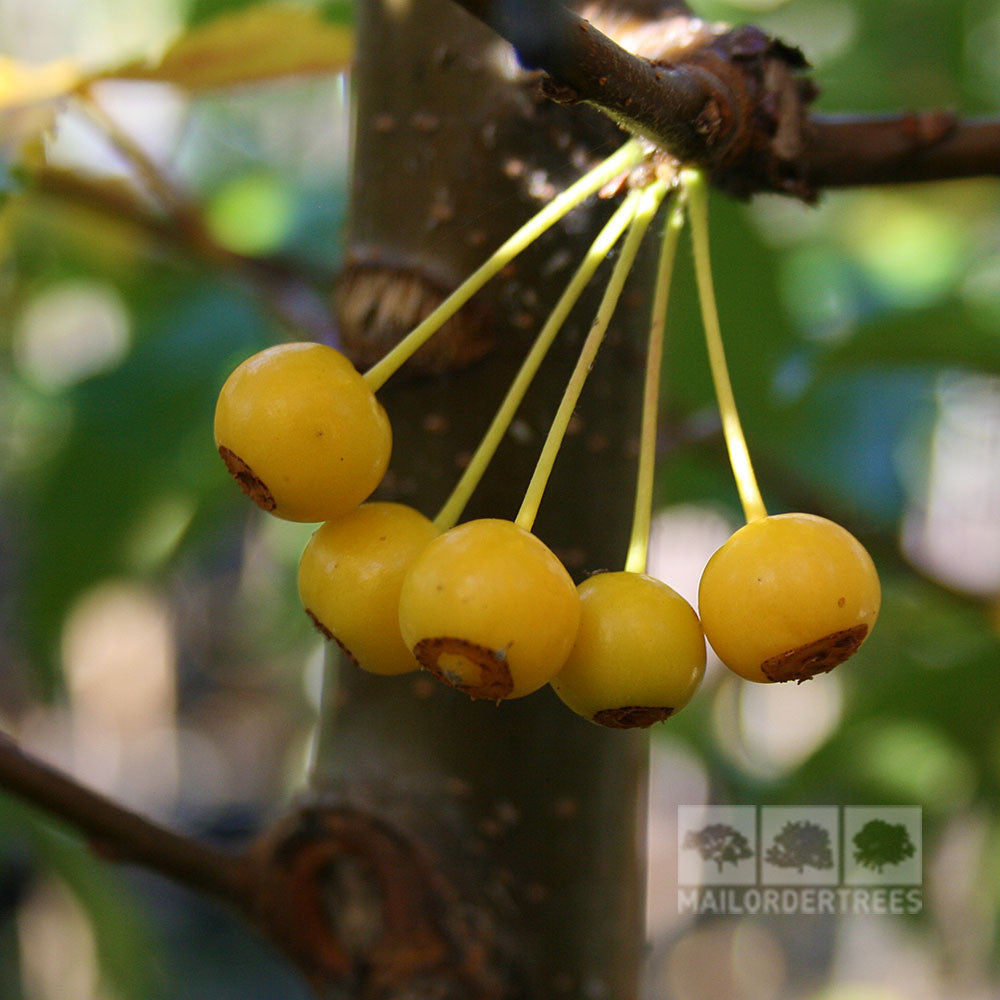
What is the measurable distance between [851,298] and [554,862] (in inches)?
30.9

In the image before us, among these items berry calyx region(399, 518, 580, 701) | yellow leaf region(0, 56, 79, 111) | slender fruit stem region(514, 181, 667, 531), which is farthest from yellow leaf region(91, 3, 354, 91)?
berry calyx region(399, 518, 580, 701)

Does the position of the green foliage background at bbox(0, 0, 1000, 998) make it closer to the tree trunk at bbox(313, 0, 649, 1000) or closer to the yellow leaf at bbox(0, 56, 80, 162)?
the yellow leaf at bbox(0, 56, 80, 162)

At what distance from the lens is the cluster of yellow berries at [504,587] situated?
351mm

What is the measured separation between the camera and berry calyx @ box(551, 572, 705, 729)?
37cm

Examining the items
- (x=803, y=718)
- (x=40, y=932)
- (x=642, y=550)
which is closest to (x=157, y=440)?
(x=642, y=550)

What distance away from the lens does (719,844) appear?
0.70 metres

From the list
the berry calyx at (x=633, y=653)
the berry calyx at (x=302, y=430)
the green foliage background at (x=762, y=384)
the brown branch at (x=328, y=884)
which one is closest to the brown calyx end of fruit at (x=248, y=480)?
the berry calyx at (x=302, y=430)

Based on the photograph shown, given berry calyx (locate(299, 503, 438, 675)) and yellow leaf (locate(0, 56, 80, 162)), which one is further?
yellow leaf (locate(0, 56, 80, 162))

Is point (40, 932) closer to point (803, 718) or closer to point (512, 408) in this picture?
point (803, 718)

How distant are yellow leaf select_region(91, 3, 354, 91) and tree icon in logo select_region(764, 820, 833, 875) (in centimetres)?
64

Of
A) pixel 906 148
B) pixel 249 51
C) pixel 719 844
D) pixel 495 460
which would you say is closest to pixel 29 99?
pixel 249 51

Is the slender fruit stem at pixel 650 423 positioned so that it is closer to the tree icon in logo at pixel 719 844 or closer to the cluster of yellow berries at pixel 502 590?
the cluster of yellow berries at pixel 502 590

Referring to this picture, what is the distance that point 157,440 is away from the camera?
3.37ft

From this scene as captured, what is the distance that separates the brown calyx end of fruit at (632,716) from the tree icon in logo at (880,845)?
1.26ft
